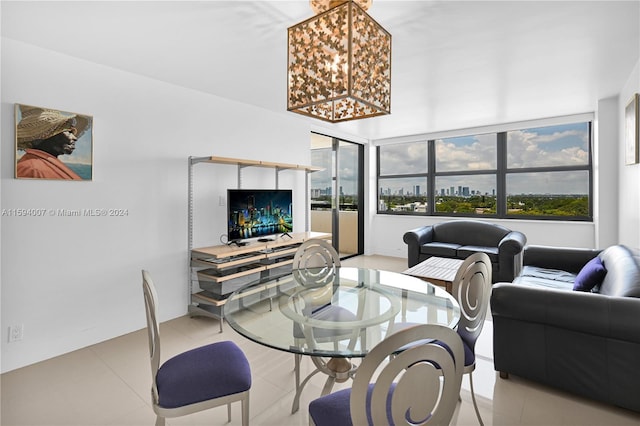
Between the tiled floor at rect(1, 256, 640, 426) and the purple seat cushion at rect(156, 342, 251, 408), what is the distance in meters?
0.55

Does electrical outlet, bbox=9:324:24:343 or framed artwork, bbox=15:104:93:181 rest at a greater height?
framed artwork, bbox=15:104:93:181

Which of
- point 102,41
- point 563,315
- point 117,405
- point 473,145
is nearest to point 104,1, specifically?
point 102,41

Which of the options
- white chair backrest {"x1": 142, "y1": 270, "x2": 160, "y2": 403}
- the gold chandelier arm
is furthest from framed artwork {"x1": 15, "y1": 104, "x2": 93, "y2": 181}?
the gold chandelier arm

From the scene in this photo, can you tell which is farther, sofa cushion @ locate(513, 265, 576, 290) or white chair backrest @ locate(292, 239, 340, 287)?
sofa cushion @ locate(513, 265, 576, 290)

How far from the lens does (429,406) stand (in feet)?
3.44

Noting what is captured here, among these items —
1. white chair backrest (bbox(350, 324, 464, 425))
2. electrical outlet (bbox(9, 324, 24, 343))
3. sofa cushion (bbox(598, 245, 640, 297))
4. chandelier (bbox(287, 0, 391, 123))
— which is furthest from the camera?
electrical outlet (bbox(9, 324, 24, 343))

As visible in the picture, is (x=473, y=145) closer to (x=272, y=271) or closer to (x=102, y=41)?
(x=272, y=271)

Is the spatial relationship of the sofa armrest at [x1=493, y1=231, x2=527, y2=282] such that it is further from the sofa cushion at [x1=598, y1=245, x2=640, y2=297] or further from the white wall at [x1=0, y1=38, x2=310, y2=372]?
the white wall at [x1=0, y1=38, x2=310, y2=372]

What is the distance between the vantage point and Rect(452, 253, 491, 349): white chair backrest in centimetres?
186

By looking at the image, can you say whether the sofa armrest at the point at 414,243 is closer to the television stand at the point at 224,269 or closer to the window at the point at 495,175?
the window at the point at 495,175

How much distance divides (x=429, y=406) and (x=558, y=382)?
1690 mm

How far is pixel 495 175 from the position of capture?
5758mm

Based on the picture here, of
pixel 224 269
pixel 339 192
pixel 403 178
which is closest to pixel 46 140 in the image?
pixel 224 269

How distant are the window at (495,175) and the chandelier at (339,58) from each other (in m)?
4.52
